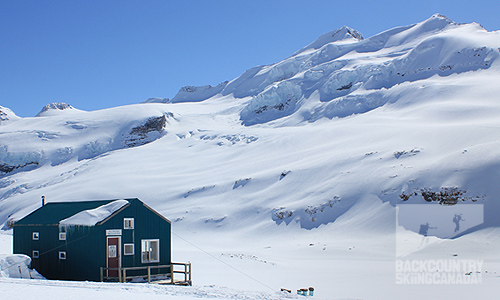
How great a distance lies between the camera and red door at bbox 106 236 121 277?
25.5 m

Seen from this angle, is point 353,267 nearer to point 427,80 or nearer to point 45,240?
point 45,240

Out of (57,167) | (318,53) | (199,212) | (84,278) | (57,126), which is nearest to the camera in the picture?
(84,278)

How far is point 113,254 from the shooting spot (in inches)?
1013

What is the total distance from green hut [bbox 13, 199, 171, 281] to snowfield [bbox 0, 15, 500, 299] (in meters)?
3.43

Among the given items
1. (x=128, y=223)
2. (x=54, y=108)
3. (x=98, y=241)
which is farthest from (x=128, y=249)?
(x=54, y=108)

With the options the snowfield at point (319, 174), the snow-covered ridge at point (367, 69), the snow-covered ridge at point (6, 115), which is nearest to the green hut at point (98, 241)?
the snowfield at point (319, 174)

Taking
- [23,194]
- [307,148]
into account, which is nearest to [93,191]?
[23,194]

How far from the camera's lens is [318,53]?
13638 cm

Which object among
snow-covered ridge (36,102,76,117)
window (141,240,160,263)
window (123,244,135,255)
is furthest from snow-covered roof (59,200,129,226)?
snow-covered ridge (36,102,76,117)

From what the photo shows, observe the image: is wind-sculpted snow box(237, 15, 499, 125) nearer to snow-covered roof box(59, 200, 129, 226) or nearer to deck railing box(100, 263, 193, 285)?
deck railing box(100, 263, 193, 285)

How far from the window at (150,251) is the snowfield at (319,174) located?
2693 mm

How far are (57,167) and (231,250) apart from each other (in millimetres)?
68722

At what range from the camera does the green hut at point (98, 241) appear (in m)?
25.3

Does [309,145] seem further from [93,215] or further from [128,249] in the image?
[93,215]
